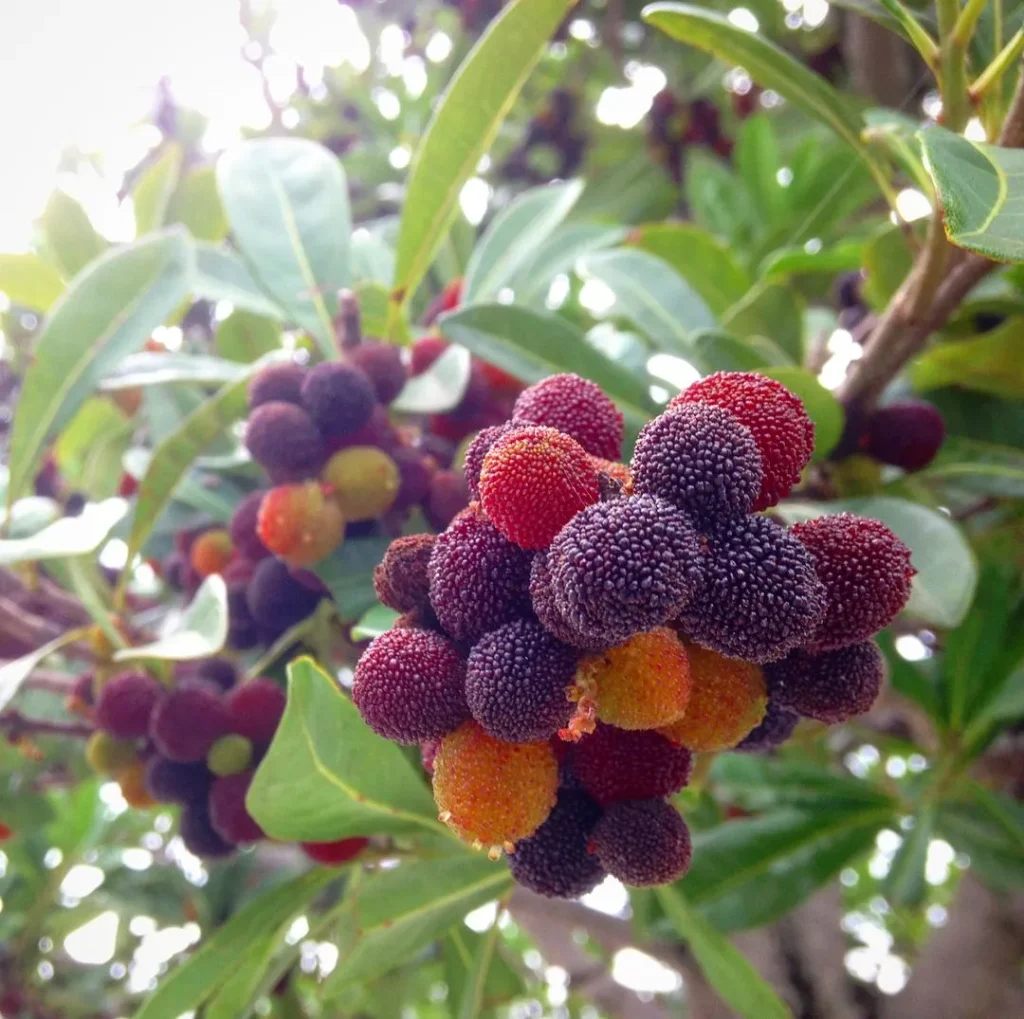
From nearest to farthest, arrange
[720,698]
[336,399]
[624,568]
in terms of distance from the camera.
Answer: [624,568]
[720,698]
[336,399]

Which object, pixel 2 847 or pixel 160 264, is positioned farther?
pixel 2 847

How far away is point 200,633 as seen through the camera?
81 centimetres

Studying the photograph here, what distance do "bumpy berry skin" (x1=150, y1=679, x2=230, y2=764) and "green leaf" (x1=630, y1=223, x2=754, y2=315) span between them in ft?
2.78

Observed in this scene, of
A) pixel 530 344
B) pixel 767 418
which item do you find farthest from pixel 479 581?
pixel 530 344

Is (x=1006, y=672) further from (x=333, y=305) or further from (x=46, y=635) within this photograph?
(x=46, y=635)

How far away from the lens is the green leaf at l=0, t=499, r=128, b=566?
2.57 feet

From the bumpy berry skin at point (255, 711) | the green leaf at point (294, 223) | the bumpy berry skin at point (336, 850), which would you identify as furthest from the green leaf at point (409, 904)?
the green leaf at point (294, 223)

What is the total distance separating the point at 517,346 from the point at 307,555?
305 millimetres

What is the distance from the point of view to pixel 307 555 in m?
0.91

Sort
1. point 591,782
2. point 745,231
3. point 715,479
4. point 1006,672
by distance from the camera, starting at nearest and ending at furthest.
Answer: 1. point 715,479
2. point 591,782
3. point 1006,672
4. point 745,231

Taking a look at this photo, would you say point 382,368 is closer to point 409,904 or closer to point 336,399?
point 336,399

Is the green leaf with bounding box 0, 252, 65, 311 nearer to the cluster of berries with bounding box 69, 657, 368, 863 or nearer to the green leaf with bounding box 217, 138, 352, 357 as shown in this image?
the green leaf with bounding box 217, 138, 352, 357

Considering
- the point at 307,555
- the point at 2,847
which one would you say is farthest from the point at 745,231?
the point at 2,847

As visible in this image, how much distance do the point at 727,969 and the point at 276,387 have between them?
0.81 meters
